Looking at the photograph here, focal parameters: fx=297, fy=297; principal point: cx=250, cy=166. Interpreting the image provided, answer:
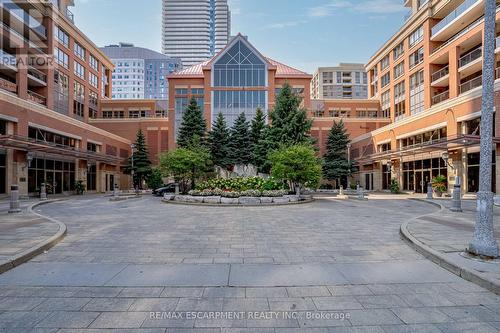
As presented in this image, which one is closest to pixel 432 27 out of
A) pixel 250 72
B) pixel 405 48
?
pixel 405 48

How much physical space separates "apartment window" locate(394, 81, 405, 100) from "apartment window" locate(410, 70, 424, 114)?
296 cm

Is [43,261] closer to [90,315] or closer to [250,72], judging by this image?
[90,315]

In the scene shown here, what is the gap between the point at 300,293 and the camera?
461 centimetres

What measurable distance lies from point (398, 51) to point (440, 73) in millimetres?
11790

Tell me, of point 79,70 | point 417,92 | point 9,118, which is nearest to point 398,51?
point 417,92

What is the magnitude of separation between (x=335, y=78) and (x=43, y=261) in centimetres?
11801

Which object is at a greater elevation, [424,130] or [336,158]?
[424,130]

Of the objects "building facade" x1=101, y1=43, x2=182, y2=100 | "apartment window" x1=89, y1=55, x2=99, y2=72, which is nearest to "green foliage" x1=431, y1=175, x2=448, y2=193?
"apartment window" x1=89, y1=55, x2=99, y2=72

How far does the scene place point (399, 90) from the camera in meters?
45.9

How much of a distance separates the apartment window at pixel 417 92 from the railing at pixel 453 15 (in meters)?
5.23

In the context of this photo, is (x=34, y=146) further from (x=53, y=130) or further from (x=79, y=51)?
(x=79, y=51)

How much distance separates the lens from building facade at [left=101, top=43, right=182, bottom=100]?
486 feet

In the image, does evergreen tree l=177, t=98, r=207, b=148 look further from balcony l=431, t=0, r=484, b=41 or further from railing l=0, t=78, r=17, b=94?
balcony l=431, t=0, r=484, b=41

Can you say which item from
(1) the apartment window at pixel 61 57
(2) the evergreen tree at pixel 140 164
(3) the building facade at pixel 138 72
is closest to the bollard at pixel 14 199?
(2) the evergreen tree at pixel 140 164
